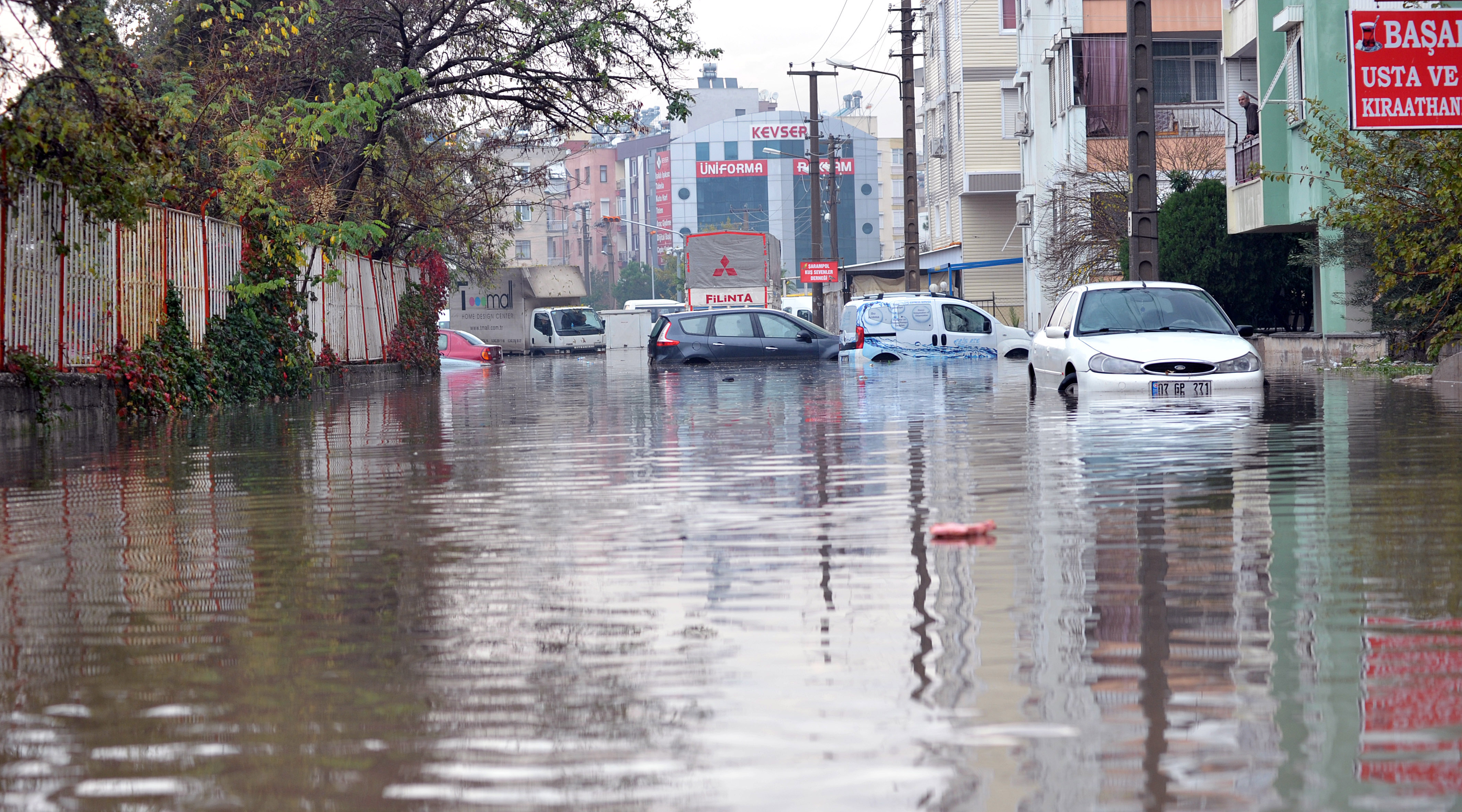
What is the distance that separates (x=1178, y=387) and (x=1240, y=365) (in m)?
0.70

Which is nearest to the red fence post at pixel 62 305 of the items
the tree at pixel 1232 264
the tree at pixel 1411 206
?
the tree at pixel 1411 206

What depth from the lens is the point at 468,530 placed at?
334 inches

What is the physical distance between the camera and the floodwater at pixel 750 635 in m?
3.96

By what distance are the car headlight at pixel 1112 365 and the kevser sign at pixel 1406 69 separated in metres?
4.48

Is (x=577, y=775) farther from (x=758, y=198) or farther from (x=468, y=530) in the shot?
(x=758, y=198)

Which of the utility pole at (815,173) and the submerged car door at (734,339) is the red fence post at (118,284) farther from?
the utility pole at (815,173)

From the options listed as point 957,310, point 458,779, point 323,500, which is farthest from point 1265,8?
point 458,779

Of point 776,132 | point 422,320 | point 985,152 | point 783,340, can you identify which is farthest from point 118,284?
point 776,132

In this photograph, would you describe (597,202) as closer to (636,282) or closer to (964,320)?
(636,282)

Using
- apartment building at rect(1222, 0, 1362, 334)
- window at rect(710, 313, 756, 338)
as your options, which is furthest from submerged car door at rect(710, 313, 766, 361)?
apartment building at rect(1222, 0, 1362, 334)

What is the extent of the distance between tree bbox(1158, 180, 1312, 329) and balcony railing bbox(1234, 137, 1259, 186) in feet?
2.37

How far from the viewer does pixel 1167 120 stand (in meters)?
51.1

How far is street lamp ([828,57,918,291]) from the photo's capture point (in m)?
40.8

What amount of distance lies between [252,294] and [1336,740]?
71.4ft
